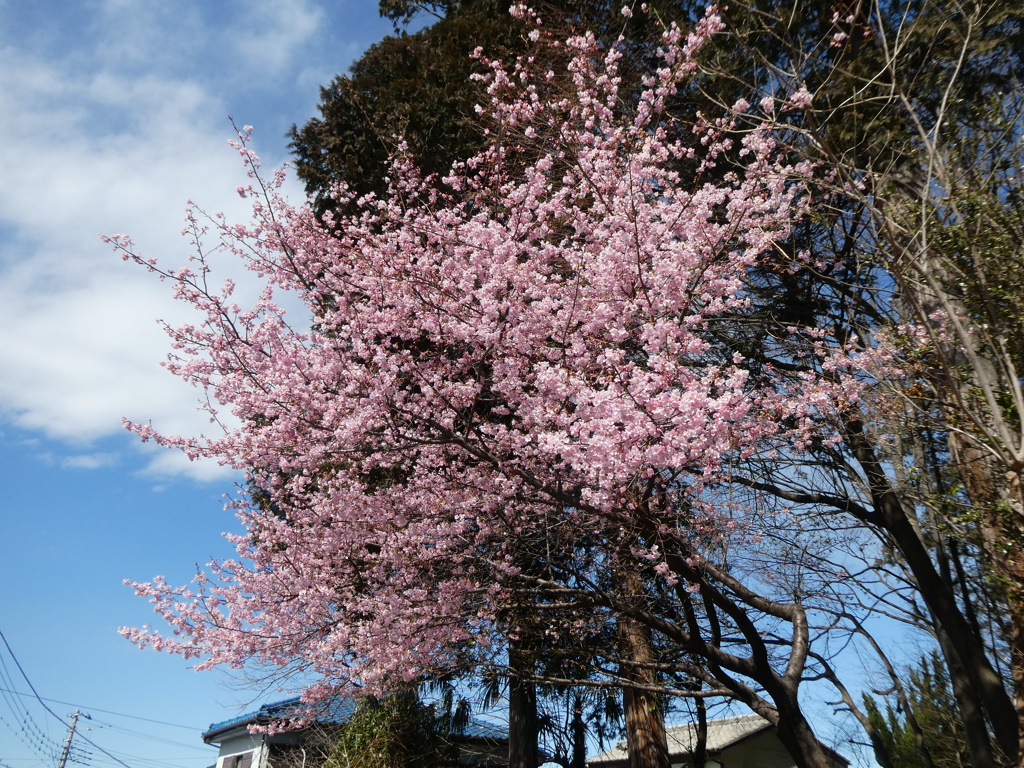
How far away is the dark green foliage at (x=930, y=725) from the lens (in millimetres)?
10906

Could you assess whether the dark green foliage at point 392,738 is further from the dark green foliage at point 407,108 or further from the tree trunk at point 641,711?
the dark green foliage at point 407,108

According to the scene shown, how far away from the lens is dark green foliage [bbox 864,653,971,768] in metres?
10.9

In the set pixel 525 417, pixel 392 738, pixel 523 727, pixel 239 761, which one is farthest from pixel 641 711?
pixel 239 761

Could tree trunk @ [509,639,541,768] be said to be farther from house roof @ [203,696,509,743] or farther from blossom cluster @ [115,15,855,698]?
blossom cluster @ [115,15,855,698]

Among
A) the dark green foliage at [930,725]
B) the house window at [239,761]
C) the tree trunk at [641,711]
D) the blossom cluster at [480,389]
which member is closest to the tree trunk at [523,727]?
the tree trunk at [641,711]

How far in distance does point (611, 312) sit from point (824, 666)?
638cm

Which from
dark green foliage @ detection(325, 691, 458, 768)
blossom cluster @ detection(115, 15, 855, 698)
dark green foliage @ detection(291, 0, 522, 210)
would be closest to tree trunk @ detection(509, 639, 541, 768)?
dark green foliage @ detection(325, 691, 458, 768)

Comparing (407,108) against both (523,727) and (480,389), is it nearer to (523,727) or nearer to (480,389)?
(480,389)

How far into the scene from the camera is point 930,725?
40.9 ft

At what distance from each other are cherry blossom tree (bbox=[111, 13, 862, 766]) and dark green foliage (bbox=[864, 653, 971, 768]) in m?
4.58

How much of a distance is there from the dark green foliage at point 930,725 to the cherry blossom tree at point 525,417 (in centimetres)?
458

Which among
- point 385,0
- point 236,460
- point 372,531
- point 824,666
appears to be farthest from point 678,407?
point 385,0

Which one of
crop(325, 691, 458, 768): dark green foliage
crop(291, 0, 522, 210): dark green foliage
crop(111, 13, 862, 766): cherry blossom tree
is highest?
crop(291, 0, 522, 210): dark green foliage

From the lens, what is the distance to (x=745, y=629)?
571 centimetres
